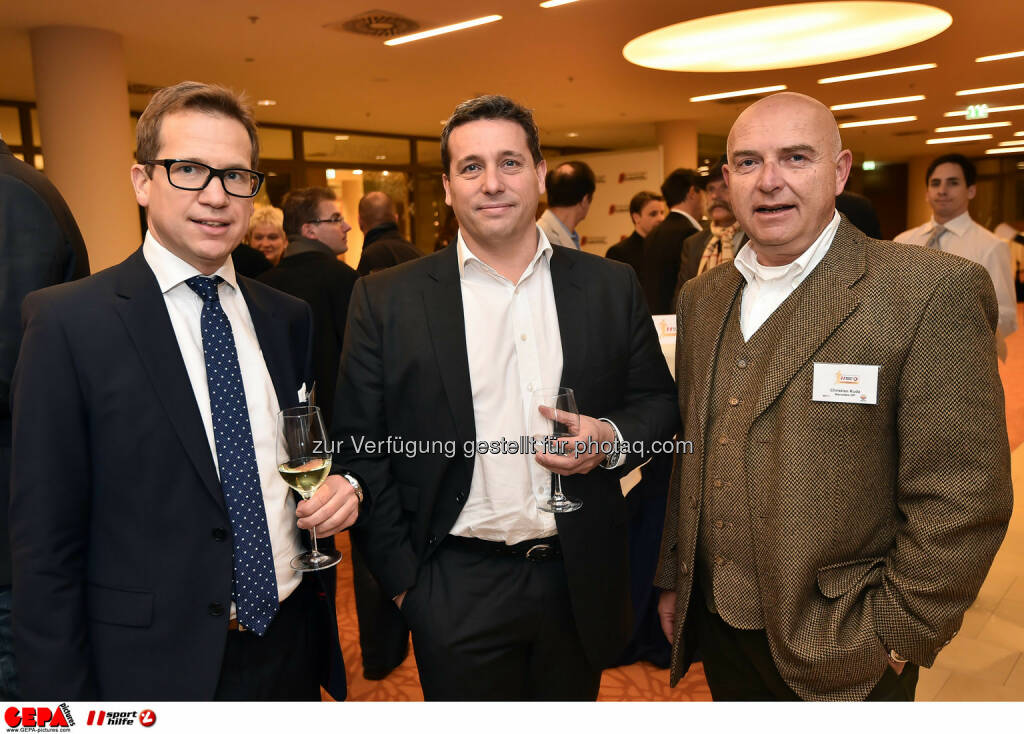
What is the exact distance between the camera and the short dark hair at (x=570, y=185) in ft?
14.7

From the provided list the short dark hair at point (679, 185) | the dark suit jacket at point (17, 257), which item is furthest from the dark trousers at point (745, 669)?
the short dark hair at point (679, 185)

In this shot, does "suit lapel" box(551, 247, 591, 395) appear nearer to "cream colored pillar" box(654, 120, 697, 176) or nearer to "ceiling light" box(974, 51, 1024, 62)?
"ceiling light" box(974, 51, 1024, 62)

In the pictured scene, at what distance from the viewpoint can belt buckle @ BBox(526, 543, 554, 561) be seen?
6.02 feet

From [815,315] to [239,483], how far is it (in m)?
1.24

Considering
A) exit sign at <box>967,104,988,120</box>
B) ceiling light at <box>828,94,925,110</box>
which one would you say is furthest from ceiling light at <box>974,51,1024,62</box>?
exit sign at <box>967,104,988,120</box>

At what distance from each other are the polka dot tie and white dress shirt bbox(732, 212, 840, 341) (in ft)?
3.70

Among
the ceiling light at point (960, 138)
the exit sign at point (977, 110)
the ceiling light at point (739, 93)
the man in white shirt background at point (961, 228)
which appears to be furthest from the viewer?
the ceiling light at point (960, 138)

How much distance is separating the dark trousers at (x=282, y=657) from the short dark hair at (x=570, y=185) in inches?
128

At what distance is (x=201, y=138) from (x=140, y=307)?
0.36 metres

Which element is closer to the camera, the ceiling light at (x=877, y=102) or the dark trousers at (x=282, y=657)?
the dark trousers at (x=282, y=657)

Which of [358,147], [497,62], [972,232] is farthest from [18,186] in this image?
[358,147]

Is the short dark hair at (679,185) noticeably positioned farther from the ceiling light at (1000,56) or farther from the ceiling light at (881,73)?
the ceiling light at (1000,56)

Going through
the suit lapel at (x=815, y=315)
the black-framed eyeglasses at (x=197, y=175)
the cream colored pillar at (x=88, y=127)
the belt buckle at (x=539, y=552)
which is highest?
the cream colored pillar at (x=88, y=127)

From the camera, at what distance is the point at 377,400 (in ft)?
6.16
